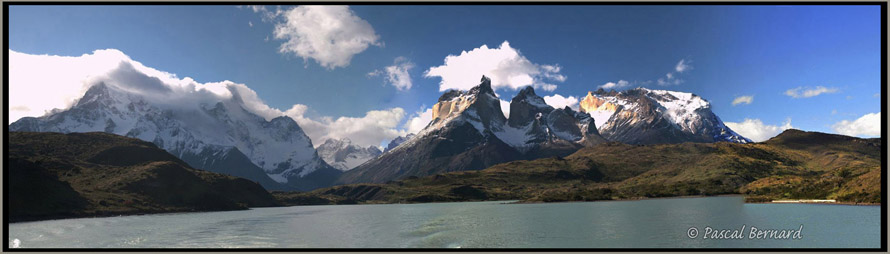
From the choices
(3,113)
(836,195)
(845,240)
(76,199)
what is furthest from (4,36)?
(836,195)

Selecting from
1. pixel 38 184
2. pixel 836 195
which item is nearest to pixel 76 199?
pixel 38 184

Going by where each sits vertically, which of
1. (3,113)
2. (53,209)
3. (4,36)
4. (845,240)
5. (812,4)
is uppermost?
(812,4)

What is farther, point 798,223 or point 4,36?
point 798,223

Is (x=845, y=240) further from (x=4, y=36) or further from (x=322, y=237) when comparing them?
(x=4, y=36)

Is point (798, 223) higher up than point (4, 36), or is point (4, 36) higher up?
point (4, 36)

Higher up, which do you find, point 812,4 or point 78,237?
point 812,4

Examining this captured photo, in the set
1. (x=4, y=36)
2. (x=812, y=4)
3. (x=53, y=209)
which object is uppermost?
(x=812, y=4)

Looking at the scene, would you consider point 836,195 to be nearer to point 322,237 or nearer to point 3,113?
point 322,237

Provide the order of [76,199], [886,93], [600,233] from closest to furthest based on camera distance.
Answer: [886,93] → [600,233] → [76,199]

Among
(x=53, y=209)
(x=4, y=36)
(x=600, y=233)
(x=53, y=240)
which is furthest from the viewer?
(x=53, y=209)
